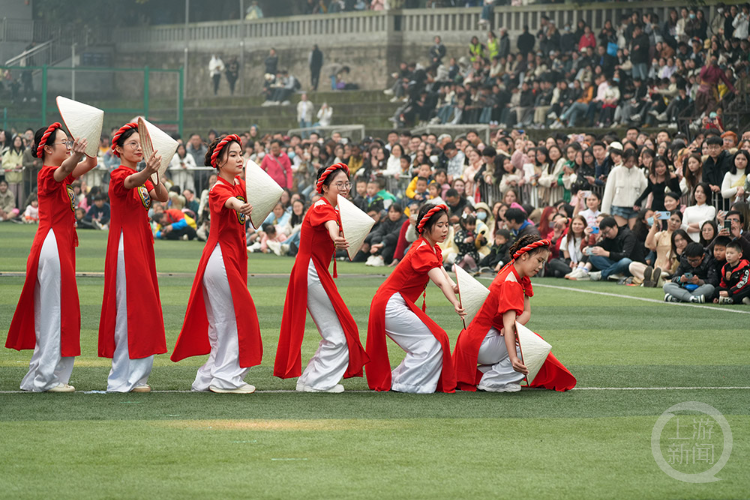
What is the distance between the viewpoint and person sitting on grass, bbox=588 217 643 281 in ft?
55.0

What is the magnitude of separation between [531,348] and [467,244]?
411 inches

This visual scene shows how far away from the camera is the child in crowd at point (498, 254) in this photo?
683 inches

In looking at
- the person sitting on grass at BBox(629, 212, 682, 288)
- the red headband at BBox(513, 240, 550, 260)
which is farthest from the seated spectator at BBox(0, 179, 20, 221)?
the red headband at BBox(513, 240, 550, 260)

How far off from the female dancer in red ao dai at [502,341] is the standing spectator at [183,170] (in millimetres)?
20524

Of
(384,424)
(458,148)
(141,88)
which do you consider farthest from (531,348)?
(141,88)

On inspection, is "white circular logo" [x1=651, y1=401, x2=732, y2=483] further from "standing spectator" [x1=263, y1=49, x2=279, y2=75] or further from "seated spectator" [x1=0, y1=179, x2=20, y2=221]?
"standing spectator" [x1=263, y1=49, x2=279, y2=75]

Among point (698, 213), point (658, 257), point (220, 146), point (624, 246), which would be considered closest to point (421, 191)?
point (624, 246)

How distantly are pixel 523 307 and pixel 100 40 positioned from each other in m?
45.2

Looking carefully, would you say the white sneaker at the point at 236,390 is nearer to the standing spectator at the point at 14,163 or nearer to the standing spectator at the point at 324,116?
the standing spectator at the point at 14,163

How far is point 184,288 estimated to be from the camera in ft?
49.9

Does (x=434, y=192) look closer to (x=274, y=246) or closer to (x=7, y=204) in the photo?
(x=274, y=246)

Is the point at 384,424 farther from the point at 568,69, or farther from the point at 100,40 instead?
the point at 100,40

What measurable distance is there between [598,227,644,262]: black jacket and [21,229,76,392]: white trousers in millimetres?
10805

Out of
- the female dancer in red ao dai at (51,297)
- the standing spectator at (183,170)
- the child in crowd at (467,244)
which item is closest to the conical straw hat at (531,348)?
the female dancer in red ao dai at (51,297)
